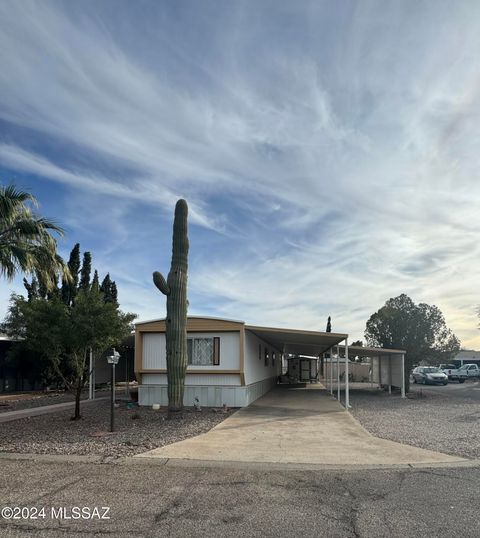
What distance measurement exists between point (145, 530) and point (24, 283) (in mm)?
24240

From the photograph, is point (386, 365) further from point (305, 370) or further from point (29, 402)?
point (29, 402)

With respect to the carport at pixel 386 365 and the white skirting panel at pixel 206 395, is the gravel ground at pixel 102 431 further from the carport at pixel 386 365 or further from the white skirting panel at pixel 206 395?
the carport at pixel 386 365

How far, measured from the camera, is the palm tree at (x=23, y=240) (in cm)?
1225

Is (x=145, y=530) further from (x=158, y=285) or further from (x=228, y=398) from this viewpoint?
(x=228, y=398)

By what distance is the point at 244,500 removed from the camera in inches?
237

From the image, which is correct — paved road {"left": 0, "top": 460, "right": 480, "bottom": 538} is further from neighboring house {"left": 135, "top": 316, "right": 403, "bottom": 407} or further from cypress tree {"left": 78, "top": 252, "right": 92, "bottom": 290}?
cypress tree {"left": 78, "top": 252, "right": 92, "bottom": 290}

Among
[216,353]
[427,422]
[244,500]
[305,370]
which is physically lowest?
[305,370]

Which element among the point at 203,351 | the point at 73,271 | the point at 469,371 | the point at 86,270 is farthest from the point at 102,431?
the point at 469,371

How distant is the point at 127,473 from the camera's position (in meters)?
7.31

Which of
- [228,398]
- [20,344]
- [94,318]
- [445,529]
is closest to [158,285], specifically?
[94,318]

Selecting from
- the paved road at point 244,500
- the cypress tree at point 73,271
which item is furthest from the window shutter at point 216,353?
the cypress tree at point 73,271

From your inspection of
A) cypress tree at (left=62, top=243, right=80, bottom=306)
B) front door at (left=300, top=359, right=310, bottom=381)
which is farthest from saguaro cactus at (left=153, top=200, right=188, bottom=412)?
front door at (left=300, top=359, right=310, bottom=381)

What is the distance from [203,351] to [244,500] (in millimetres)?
11441

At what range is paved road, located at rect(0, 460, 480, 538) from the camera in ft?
16.5
